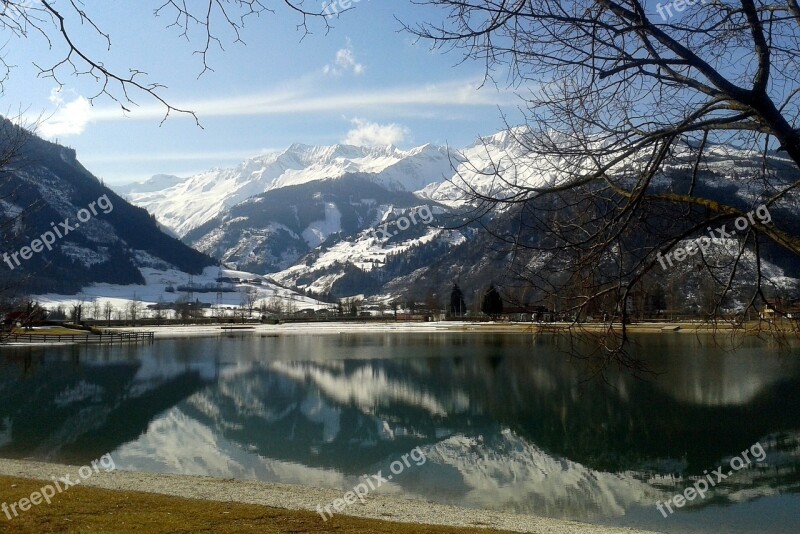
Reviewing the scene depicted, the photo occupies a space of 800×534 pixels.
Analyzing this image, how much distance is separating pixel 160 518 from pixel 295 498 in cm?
373

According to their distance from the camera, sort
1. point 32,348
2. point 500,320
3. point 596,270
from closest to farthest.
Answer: point 596,270
point 32,348
point 500,320

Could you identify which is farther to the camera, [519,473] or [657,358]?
[657,358]

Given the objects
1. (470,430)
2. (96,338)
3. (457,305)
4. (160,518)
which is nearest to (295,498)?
(160,518)

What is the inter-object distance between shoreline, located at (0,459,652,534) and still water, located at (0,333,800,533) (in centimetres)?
106

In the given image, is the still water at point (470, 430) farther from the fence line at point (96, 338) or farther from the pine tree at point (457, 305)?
the pine tree at point (457, 305)

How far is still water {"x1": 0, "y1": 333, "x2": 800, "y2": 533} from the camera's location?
48.4 feet

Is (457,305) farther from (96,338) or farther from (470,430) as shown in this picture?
(470,430)

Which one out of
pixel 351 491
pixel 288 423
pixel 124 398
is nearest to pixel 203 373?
pixel 124 398

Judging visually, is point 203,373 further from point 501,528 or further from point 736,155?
point 736,155

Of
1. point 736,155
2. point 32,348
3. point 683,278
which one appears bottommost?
point 32,348

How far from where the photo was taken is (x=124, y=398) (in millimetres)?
30609

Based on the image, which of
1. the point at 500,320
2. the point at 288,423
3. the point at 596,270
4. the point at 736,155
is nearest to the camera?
the point at 596,270

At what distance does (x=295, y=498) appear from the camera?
13.5 m

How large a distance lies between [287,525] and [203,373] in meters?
32.7
